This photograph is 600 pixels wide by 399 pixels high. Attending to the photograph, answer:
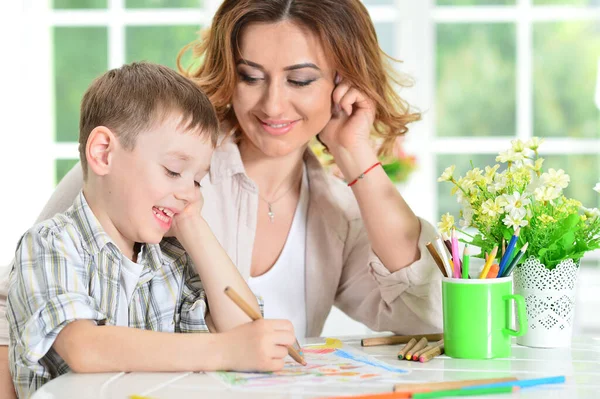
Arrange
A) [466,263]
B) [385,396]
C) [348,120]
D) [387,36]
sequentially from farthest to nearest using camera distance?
[387,36]
[348,120]
[466,263]
[385,396]

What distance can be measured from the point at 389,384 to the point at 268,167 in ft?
3.13

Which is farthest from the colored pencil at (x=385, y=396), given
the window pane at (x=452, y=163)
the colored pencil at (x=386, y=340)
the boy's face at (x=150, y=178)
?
the window pane at (x=452, y=163)

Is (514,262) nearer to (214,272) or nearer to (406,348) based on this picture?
(406,348)

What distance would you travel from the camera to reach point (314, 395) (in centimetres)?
113

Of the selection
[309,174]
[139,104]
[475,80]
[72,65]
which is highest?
[72,65]

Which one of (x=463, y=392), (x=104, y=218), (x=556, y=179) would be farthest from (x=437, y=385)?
(x=104, y=218)

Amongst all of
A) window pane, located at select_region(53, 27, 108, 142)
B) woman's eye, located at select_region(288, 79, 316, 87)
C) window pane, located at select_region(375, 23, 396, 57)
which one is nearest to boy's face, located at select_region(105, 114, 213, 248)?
woman's eye, located at select_region(288, 79, 316, 87)

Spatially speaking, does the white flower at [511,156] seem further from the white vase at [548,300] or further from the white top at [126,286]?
the white top at [126,286]

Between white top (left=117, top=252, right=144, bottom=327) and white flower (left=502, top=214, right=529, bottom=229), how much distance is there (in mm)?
649

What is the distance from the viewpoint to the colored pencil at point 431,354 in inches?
54.2

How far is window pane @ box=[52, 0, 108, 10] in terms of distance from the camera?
4.71 m

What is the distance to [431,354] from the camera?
141 centimetres

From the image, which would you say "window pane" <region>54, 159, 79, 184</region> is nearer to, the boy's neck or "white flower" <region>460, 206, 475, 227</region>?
the boy's neck

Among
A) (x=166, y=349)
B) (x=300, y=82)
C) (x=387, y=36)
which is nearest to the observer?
(x=166, y=349)
